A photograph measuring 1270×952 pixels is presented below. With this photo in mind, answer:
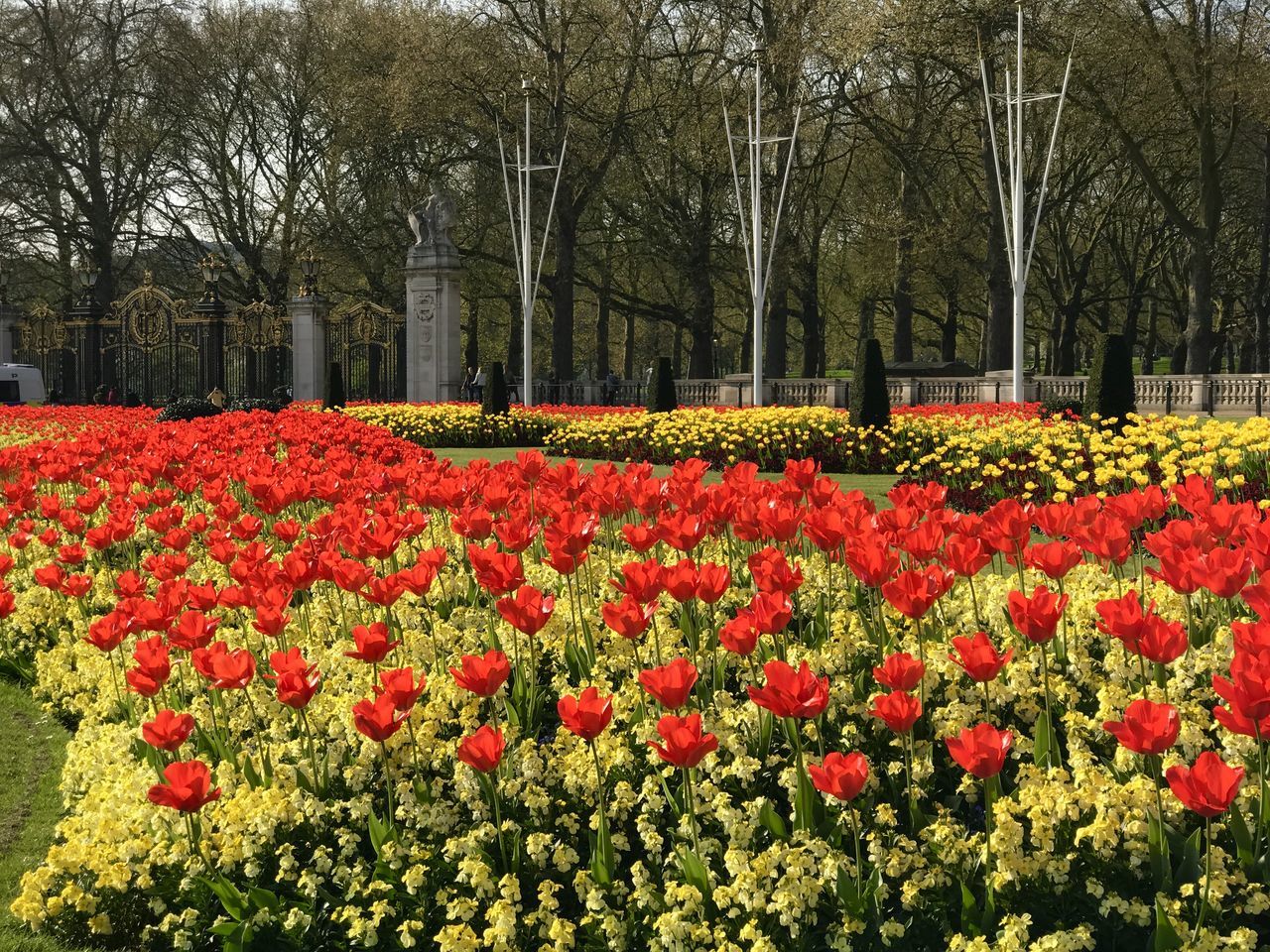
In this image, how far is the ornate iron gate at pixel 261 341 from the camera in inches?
1340

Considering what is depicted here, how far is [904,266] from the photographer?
34.5 m

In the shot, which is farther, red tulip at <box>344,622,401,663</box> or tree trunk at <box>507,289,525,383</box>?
tree trunk at <box>507,289,525,383</box>

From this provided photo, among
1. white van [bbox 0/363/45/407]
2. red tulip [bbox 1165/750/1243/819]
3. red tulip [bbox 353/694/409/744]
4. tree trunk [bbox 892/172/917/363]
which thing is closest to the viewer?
red tulip [bbox 1165/750/1243/819]

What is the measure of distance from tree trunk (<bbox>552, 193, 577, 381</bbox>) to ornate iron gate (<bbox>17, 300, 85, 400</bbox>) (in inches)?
550

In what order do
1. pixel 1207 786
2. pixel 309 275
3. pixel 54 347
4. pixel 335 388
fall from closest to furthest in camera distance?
pixel 1207 786, pixel 335 388, pixel 309 275, pixel 54 347

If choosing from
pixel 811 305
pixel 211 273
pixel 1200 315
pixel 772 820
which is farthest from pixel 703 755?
pixel 811 305

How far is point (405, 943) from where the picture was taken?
300 centimetres

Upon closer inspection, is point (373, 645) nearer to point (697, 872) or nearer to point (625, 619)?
point (625, 619)

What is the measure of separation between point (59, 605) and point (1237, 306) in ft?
166

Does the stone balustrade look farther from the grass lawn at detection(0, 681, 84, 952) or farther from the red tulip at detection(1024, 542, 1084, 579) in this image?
the red tulip at detection(1024, 542, 1084, 579)

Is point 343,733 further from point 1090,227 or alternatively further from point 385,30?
point 1090,227

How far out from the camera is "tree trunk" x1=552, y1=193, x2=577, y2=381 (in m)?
34.0

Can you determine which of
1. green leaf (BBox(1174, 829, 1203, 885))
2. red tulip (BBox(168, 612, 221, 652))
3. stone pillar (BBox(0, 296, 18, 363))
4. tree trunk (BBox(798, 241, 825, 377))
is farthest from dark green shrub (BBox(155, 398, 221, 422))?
stone pillar (BBox(0, 296, 18, 363))

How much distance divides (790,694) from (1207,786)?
86 centimetres
